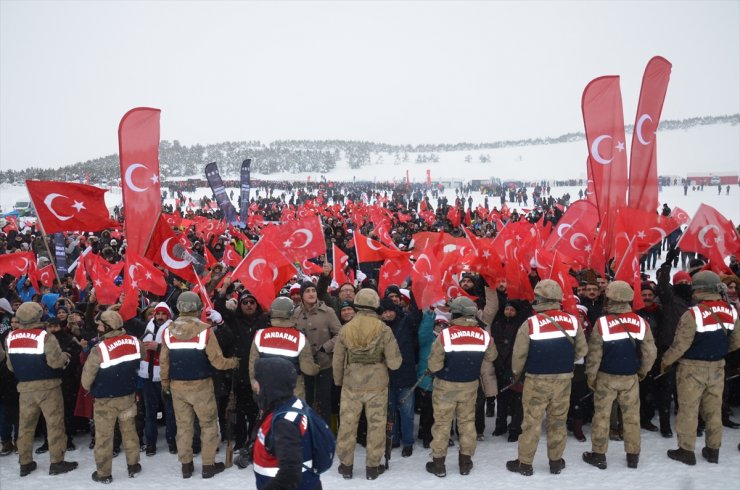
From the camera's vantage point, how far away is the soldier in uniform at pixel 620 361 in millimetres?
4523

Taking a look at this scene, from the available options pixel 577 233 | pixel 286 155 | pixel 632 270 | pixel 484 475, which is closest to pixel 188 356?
pixel 484 475

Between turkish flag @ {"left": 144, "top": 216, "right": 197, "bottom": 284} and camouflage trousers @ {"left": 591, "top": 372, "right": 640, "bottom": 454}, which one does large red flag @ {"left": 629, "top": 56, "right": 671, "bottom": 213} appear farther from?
turkish flag @ {"left": 144, "top": 216, "right": 197, "bottom": 284}

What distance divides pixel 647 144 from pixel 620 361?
4.04 metres

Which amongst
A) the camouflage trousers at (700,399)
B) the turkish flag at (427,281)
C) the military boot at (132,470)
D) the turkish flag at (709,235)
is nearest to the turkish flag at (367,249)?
the turkish flag at (427,281)

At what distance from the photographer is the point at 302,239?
7125 millimetres

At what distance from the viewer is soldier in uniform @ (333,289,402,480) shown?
14.8 ft

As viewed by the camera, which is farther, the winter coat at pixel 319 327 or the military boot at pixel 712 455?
the winter coat at pixel 319 327

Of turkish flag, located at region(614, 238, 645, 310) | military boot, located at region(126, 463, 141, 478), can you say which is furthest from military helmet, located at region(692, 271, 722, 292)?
military boot, located at region(126, 463, 141, 478)

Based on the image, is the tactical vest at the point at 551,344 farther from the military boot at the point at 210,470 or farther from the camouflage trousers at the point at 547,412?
the military boot at the point at 210,470

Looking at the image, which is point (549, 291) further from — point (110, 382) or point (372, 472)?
point (110, 382)

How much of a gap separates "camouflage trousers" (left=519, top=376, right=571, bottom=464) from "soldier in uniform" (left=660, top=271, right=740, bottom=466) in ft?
3.40

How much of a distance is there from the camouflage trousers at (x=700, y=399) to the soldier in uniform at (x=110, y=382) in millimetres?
4689

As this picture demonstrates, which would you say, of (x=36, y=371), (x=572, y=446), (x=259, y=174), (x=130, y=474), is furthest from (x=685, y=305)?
(x=259, y=174)

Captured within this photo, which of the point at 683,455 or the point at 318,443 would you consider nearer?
the point at 318,443
